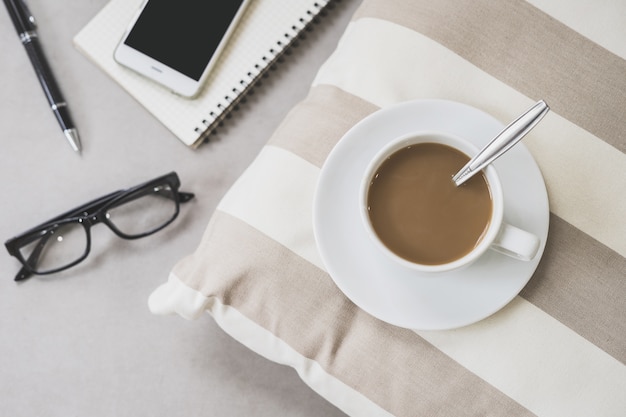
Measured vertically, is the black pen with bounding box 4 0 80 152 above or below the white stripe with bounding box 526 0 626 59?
below

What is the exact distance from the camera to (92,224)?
79 cm

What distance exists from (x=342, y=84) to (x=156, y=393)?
49 centimetres

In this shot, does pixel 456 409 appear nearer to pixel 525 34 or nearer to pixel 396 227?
pixel 396 227

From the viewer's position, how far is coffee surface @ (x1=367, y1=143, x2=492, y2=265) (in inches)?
21.6

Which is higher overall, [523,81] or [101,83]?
[523,81]

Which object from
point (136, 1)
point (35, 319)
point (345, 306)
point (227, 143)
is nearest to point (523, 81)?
point (345, 306)

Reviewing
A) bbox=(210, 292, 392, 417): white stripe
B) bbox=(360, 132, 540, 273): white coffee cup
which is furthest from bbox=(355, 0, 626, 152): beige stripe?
bbox=(210, 292, 392, 417): white stripe

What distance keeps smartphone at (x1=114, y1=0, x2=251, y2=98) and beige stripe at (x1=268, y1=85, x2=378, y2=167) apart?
0.77 feet

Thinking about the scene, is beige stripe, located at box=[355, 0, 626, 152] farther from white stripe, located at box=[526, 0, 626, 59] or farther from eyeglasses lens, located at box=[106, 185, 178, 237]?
eyeglasses lens, located at box=[106, 185, 178, 237]

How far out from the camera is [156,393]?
79cm

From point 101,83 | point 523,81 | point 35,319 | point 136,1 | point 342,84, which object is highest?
point 523,81

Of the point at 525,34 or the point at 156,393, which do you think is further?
the point at 156,393

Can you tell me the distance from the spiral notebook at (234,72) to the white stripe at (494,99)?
192 millimetres

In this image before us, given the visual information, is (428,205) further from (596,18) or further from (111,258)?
(111,258)
